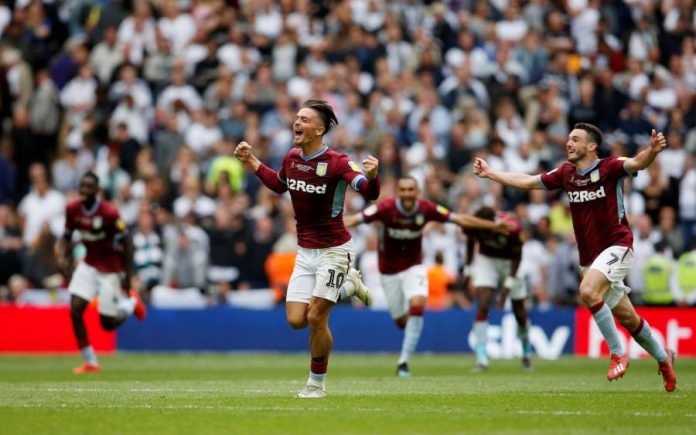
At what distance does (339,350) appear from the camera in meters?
26.9

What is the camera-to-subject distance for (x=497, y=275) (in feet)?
72.7

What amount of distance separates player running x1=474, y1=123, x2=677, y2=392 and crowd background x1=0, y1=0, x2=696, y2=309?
11267 mm

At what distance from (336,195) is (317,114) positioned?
0.87 metres

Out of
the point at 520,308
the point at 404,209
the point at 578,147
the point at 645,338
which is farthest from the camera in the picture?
the point at 520,308

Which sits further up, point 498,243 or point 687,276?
point 498,243

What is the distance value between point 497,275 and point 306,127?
29.0ft

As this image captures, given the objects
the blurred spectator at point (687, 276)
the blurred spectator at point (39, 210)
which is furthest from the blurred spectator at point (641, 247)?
the blurred spectator at point (39, 210)

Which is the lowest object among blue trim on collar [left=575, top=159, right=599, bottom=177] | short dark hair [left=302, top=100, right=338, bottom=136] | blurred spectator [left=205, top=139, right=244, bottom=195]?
blue trim on collar [left=575, top=159, right=599, bottom=177]

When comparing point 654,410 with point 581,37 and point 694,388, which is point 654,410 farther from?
point 581,37

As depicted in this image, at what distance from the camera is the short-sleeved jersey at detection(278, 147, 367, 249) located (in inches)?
556

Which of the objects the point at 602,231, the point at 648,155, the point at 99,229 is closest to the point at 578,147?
the point at 602,231

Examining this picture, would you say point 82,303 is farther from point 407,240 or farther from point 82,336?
point 407,240

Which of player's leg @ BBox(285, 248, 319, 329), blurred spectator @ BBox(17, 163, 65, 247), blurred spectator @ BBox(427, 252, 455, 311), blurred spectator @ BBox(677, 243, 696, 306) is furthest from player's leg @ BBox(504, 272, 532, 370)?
blurred spectator @ BBox(17, 163, 65, 247)

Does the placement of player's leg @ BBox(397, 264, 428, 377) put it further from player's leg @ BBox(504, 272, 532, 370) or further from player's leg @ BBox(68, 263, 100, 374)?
player's leg @ BBox(68, 263, 100, 374)
